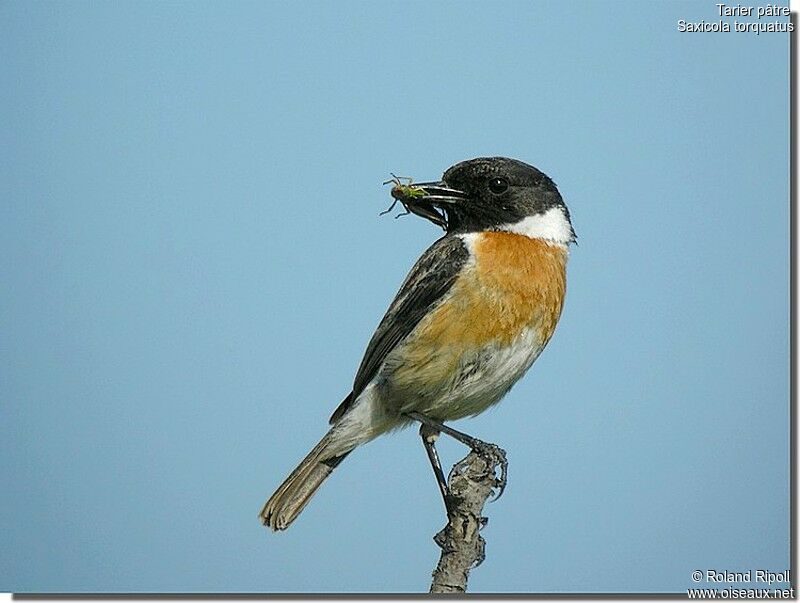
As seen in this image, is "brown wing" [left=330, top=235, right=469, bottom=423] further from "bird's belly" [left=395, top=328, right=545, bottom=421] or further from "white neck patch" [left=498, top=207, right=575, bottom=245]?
"white neck patch" [left=498, top=207, right=575, bottom=245]

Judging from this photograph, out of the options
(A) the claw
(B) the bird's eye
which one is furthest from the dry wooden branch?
(B) the bird's eye

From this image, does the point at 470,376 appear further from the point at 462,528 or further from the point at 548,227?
the point at 548,227

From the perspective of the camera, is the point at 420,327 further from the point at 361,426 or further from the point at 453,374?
the point at 361,426

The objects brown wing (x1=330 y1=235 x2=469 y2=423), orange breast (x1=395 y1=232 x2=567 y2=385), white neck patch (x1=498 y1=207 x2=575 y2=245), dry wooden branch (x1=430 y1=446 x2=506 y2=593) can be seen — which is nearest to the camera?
dry wooden branch (x1=430 y1=446 x2=506 y2=593)

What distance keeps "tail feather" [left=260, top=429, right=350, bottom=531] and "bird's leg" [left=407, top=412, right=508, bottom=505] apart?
0.59 meters

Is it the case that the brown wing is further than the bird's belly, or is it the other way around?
the brown wing

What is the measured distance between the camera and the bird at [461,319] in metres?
5.90

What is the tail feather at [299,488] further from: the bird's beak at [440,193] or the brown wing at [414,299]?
the bird's beak at [440,193]

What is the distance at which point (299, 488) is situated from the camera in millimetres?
6461

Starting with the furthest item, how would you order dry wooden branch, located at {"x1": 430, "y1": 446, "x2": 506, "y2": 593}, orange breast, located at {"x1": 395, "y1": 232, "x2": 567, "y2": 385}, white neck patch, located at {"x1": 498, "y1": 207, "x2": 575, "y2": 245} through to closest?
white neck patch, located at {"x1": 498, "y1": 207, "x2": 575, "y2": 245}
orange breast, located at {"x1": 395, "y1": 232, "x2": 567, "y2": 385}
dry wooden branch, located at {"x1": 430, "y1": 446, "x2": 506, "y2": 593}

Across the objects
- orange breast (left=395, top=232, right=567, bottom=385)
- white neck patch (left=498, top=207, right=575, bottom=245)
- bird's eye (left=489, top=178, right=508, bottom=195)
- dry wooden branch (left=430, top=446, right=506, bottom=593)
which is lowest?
dry wooden branch (left=430, top=446, right=506, bottom=593)

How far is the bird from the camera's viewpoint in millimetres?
5898

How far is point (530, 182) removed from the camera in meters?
6.52

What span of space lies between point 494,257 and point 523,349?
586 mm
